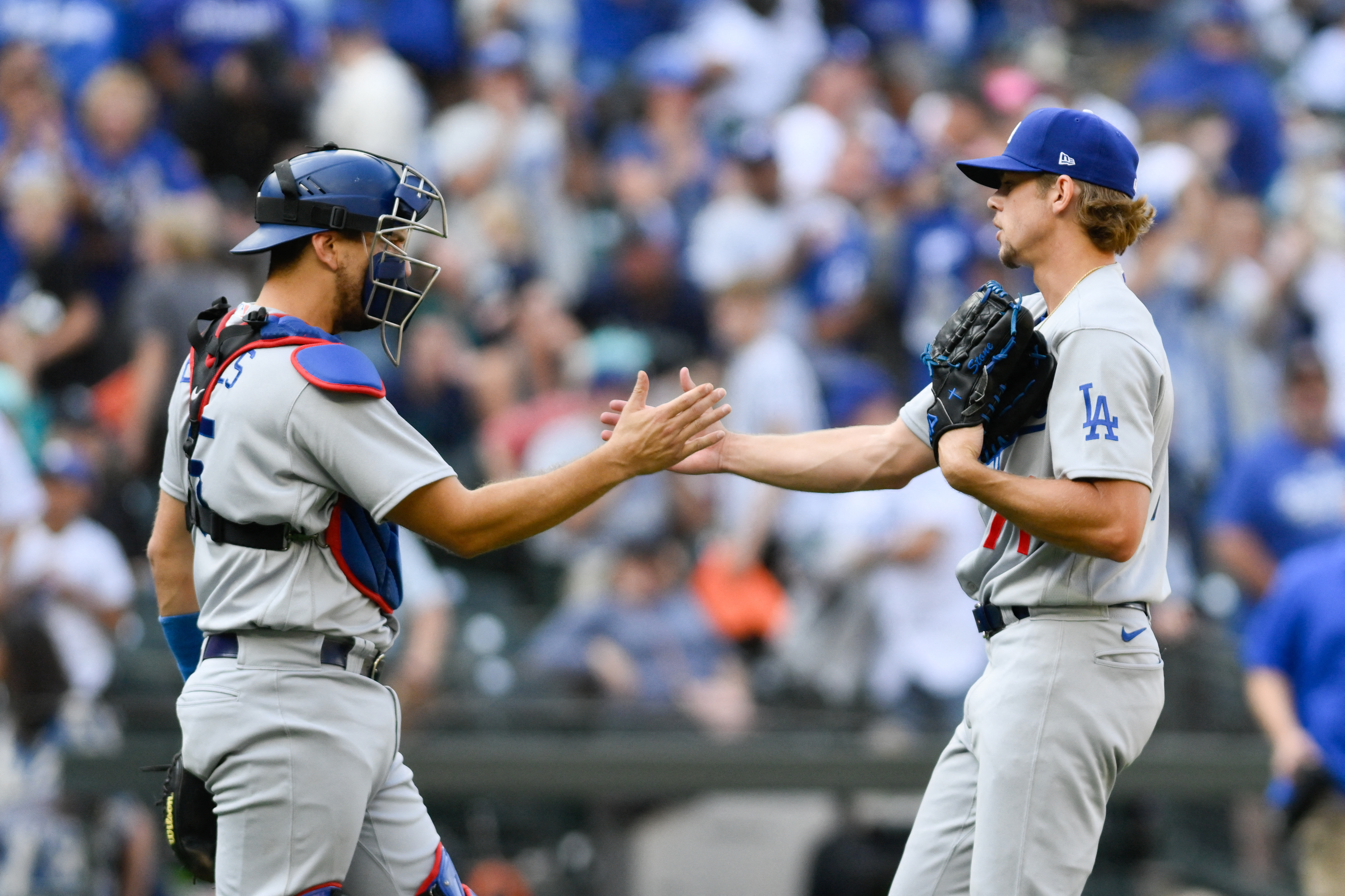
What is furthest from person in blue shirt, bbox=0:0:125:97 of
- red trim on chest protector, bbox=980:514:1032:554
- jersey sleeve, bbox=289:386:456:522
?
red trim on chest protector, bbox=980:514:1032:554

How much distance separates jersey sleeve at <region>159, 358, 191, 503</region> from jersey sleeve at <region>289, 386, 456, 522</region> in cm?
39

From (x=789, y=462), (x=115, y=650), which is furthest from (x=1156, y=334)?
(x=115, y=650)

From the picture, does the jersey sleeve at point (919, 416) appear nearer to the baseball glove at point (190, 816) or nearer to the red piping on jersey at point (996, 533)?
the red piping on jersey at point (996, 533)

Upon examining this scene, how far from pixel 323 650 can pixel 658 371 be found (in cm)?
546

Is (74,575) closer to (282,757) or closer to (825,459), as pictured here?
(282,757)

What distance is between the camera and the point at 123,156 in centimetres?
979

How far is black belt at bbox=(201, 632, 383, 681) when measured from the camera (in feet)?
12.5

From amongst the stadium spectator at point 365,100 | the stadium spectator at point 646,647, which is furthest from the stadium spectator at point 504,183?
the stadium spectator at point 646,647

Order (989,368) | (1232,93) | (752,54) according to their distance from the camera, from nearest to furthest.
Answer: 1. (989,368)
2. (1232,93)
3. (752,54)

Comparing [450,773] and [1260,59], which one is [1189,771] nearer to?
[450,773]

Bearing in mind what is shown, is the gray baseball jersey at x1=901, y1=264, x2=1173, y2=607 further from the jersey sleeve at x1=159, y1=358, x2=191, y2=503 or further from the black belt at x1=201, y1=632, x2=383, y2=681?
the jersey sleeve at x1=159, y1=358, x2=191, y2=503

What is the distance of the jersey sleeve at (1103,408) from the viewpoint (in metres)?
3.64

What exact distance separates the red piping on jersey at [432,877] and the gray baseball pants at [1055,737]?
4.26ft

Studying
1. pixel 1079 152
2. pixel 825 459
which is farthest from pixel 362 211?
pixel 1079 152
